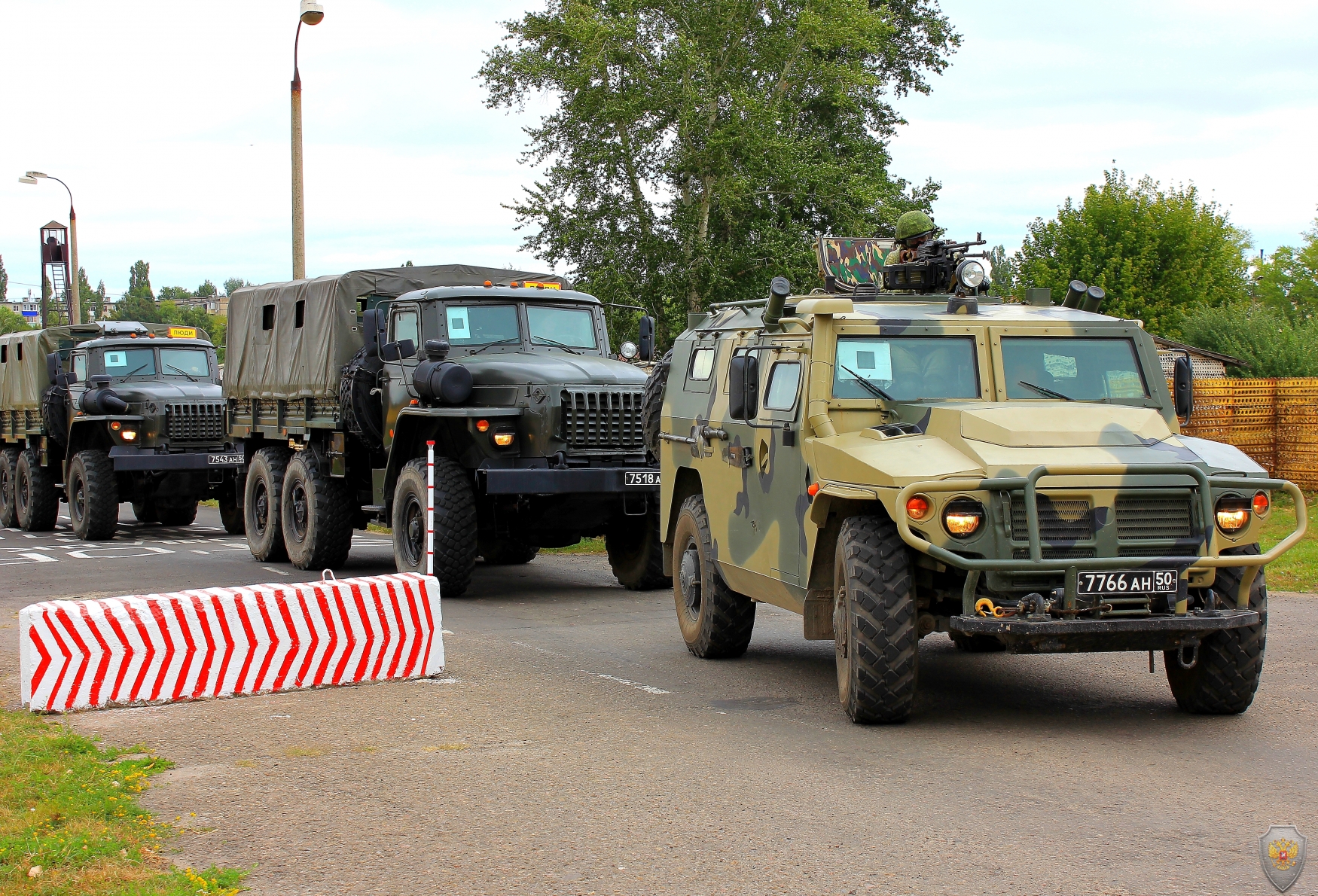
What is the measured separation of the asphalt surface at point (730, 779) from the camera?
512cm

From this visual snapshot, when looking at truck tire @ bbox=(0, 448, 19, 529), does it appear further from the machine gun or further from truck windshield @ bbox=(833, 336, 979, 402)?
truck windshield @ bbox=(833, 336, 979, 402)

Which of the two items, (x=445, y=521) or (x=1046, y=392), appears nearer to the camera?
(x=1046, y=392)

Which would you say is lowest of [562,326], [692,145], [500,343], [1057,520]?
[1057,520]

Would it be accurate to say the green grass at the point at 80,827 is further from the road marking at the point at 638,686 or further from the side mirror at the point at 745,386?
the side mirror at the point at 745,386

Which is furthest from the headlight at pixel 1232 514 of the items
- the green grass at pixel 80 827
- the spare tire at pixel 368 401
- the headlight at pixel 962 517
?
the spare tire at pixel 368 401

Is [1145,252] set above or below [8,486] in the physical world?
above

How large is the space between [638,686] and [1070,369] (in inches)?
125

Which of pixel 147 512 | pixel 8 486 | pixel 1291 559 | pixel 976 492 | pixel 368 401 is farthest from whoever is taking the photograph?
pixel 8 486

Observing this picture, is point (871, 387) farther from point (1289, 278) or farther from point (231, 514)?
point (1289, 278)

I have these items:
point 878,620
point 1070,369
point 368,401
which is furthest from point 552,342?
point 878,620

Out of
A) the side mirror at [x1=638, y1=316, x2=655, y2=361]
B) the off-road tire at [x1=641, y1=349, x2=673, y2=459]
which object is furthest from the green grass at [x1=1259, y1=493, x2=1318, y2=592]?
the side mirror at [x1=638, y1=316, x2=655, y2=361]

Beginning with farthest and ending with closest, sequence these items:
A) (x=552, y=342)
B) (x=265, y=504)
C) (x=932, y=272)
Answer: (x=265, y=504), (x=552, y=342), (x=932, y=272)

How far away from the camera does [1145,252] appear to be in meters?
43.6

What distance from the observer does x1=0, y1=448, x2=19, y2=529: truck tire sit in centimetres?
2434
